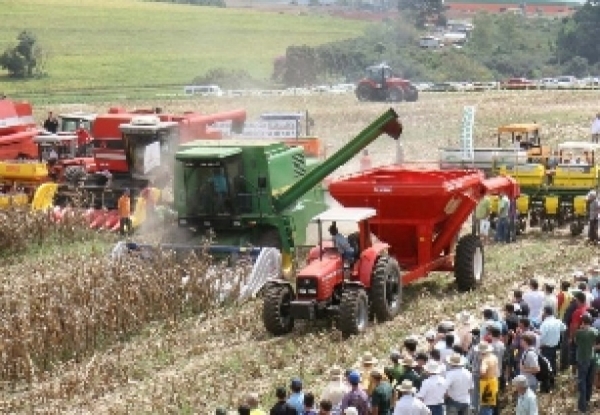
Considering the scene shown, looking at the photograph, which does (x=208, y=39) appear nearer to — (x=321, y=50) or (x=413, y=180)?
(x=321, y=50)

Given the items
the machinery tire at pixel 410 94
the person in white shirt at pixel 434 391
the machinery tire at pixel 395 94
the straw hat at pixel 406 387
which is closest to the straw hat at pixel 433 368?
the person in white shirt at pixel 434 391

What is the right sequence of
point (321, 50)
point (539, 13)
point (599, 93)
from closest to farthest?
1. point (599, 93)
2. point (321, 50)
3. point (539, 13)

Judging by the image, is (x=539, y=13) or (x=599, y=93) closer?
(x=599, y=93)

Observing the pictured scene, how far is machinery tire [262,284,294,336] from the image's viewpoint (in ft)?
54.2

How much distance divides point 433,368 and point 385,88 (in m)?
41.6

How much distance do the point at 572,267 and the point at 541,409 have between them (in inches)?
298

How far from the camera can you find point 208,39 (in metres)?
95.0

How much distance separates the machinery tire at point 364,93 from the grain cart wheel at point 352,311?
125 ft

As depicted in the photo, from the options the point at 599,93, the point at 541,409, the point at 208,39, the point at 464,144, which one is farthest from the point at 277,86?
the point at 541,409

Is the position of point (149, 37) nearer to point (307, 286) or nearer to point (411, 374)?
point (307, 286)

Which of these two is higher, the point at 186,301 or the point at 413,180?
the point at 413,180

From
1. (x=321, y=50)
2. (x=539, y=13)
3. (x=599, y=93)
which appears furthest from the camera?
(x=539, y=13)

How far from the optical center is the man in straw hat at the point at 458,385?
40.3ft

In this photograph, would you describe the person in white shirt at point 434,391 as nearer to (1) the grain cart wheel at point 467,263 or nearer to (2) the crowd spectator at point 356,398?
(2) the crowd spectator at point 356,398
